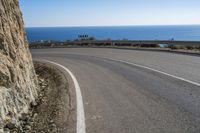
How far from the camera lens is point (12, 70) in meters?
6.91

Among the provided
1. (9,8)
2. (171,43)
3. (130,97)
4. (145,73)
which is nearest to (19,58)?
(9,8)

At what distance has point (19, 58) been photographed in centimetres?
809

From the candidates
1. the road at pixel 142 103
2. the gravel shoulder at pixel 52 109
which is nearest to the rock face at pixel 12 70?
the gravel shoulder at pixel 52 109

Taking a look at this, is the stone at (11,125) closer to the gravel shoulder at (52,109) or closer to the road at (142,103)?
the gravel shoulder at (52,109)

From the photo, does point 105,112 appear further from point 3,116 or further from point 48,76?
point 48,76

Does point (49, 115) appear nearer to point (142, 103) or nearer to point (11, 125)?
point (11, 125)

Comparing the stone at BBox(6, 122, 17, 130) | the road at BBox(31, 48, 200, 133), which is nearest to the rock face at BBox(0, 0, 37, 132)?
the stone at BBox(6, 122, 17, 130)

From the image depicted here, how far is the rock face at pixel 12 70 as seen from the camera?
595 centimetres

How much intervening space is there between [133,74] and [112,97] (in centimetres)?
389

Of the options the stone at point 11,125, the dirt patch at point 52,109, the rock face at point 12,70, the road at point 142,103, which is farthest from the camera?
the rock face at point 12,70

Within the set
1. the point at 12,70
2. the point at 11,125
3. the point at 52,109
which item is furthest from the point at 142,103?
the point at 12,70

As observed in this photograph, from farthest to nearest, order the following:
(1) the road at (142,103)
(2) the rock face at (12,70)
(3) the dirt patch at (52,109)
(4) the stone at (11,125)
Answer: (2) the rock face at (12,70)
(3) the dirt patch at (52,109)
(4) the stone at (11,125)
(1) the road at (142,103)

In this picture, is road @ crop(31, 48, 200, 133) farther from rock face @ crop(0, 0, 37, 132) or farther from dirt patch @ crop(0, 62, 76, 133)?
rock face @ crop(0, 0, 37, 132)

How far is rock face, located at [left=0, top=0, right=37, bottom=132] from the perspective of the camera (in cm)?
595
